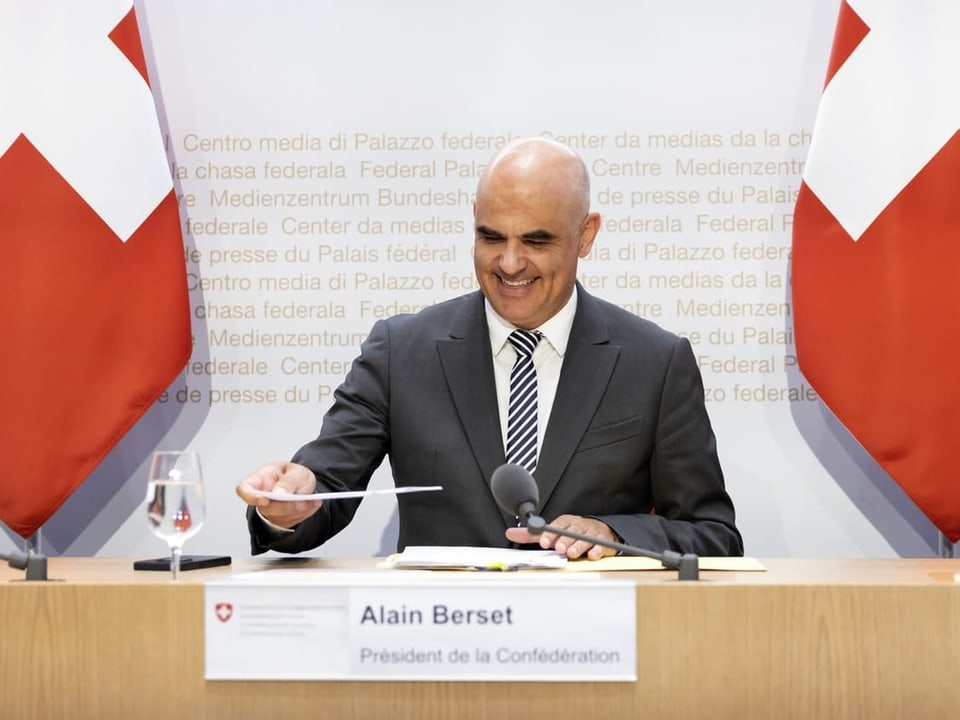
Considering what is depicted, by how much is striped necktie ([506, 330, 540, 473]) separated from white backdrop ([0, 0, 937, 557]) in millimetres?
759

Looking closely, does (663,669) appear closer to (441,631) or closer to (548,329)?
(441,631)

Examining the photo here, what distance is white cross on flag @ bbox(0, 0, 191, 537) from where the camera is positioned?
132 inches

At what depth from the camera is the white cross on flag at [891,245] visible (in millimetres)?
3230

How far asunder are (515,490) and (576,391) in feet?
3.27

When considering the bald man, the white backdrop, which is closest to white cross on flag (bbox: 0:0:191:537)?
the white backdrop

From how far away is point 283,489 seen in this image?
2.26 meters

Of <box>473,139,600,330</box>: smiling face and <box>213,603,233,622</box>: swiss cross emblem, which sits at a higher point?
<box>473,139,600,330</box>: smiling face

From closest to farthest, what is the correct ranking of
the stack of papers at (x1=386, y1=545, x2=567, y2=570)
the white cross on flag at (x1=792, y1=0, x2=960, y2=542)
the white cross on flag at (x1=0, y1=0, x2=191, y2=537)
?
1. the stack of papers at (x1=386, y1=545, x2=567, y2=570)
2. the white cross on flag at (x1=792, y1=0, x2=960, y2=542)
3. the white cross on flag at (x1=0, y1=0, x2=191, y2=537)

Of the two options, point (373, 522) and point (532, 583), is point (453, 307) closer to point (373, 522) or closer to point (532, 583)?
point (373, 522)

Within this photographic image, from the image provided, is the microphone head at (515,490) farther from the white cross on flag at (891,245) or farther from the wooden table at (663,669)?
the white cross on flag at (891,245)

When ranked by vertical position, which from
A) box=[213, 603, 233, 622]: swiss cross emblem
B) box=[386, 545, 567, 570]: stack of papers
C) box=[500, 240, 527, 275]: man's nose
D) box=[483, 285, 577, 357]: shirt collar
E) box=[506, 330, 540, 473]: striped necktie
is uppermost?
box=[500, 240, 527, 275]: man's nose

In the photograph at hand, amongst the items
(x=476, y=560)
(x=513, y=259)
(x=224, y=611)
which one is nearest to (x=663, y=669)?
(x=476, y=560)

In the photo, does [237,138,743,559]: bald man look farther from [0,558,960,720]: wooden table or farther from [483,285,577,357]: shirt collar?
[0,558,960,720]: wooden table

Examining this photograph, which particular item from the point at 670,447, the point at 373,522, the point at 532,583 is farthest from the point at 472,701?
the point at 373,522
